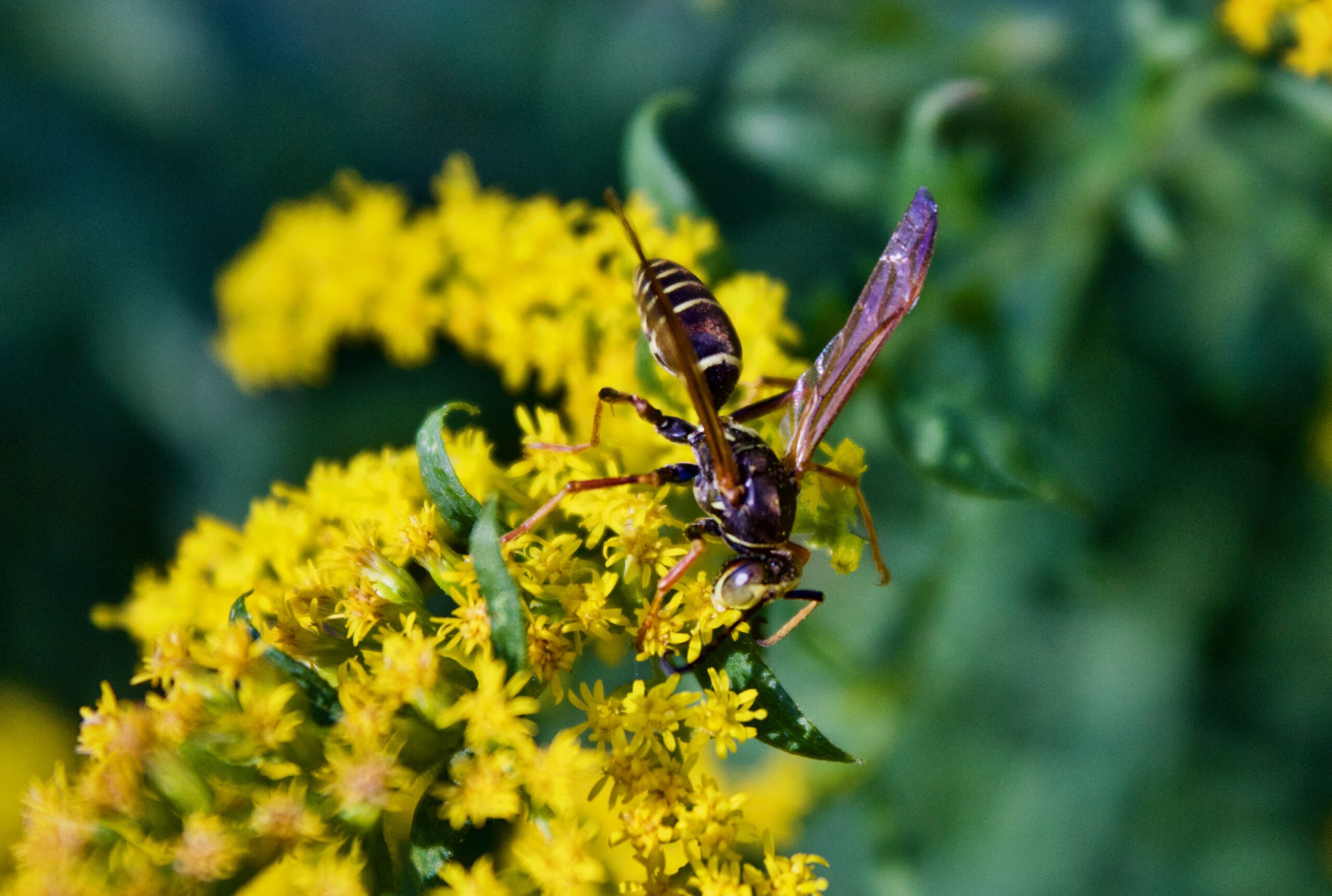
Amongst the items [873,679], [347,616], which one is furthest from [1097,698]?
[347,616]

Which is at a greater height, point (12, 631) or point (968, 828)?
point (12, 631)

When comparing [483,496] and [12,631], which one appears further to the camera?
[12,631]

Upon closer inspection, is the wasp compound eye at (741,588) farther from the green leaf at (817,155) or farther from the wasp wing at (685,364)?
the green leaf at (817,155)

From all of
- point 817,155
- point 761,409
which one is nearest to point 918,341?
point 817,155

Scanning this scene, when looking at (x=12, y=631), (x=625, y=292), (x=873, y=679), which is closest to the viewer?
(x=625, y=292)

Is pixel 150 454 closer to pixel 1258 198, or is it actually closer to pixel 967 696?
pixel 967 696

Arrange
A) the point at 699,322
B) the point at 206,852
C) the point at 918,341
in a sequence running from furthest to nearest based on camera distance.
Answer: the point at 918,341
the point at 699,322
the point at 206,852

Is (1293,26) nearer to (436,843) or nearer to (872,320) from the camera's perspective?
(872,320)
